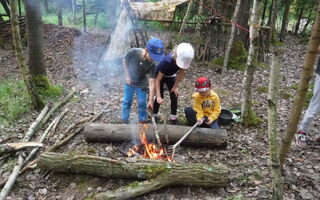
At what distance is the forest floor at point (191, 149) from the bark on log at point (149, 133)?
0.15 metres

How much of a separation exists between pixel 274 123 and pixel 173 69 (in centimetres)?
224

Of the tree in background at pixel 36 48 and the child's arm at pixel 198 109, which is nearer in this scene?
the child's arm at pixel 198 109

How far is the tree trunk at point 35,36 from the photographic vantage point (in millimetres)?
6359

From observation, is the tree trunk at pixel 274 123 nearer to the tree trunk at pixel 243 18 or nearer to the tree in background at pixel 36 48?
the tree in background at pixel 36 48

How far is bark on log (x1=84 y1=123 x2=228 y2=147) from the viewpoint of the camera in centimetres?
455

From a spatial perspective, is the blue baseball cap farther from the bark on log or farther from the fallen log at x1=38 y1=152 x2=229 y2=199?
the fallen log at x1=38 y1=152 x2=229 y2=199

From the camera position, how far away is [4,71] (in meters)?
8.58

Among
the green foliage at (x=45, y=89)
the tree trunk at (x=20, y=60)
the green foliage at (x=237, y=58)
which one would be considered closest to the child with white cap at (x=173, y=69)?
the tree trunk at (x=20, y=60)

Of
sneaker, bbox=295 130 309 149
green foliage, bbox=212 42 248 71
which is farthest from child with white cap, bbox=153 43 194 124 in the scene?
green foliage, bbox=212 42 248 71

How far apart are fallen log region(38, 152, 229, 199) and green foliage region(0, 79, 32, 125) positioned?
2.29m

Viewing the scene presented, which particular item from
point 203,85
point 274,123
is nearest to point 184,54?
point 203,85

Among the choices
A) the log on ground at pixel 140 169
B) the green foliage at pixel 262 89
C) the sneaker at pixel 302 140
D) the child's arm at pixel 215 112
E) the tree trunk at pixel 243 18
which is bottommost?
the log on ground at pixel 140 169

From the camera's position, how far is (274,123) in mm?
2924

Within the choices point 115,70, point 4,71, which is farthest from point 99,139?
point 4,71
